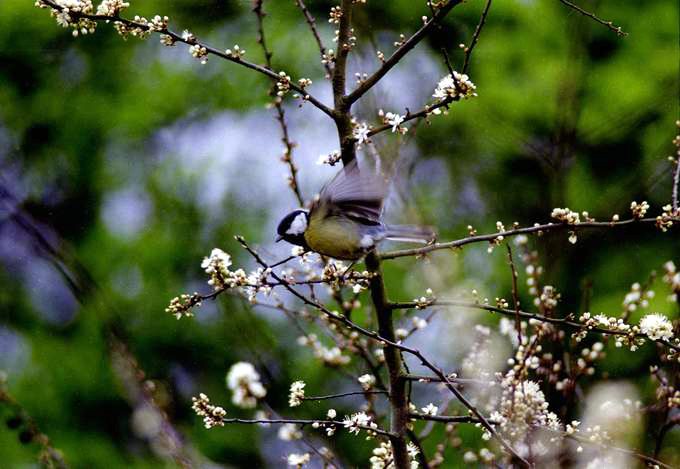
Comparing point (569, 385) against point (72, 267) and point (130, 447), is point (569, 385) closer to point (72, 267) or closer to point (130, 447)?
point (72, 267)

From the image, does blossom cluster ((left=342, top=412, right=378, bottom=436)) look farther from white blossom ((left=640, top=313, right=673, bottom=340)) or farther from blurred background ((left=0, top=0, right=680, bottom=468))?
blurred background ((left=0, top=0, right=680, bottom=468))

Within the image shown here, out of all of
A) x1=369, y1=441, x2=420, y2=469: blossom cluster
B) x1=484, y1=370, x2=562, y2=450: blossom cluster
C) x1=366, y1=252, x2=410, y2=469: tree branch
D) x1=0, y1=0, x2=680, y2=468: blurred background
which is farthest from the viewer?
x1=0, y1=0, x2=680, y2=468: blurred background

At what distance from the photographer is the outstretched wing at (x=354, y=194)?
1620 millimetres

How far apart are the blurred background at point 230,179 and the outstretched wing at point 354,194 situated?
218cm

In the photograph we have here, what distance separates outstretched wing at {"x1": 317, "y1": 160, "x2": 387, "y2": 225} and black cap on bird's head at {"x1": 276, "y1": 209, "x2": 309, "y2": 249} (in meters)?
0.10

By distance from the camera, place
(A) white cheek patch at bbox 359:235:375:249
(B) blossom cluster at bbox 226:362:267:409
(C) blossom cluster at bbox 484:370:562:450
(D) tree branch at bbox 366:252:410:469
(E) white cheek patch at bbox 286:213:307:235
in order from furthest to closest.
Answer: (E) white cheek patch at bbox 286:213:307:235 → (A) white cheek patch at bbox 359:235:375:249 → (D) tree branch at bbox 366:252:410:469 → (C) blossom cluster at bbox 484:370:562:450 → (B) blossom cluster at bbox 226:362:267:409

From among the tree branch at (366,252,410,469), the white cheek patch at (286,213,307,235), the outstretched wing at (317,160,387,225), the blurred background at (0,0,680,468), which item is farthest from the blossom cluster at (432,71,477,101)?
the blurred background at (0,0,680,468)

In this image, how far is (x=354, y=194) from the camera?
167 cm

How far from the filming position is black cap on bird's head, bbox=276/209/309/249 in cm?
187

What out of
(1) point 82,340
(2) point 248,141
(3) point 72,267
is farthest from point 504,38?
(3) point 72,267

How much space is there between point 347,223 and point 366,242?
7 cm

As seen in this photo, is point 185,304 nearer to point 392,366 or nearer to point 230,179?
point 392,366

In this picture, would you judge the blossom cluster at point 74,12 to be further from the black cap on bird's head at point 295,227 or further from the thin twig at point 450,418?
the thin twig at point 450,418

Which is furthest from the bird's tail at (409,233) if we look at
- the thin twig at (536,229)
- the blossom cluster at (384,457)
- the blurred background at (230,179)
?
the blurred background at (230,179)
